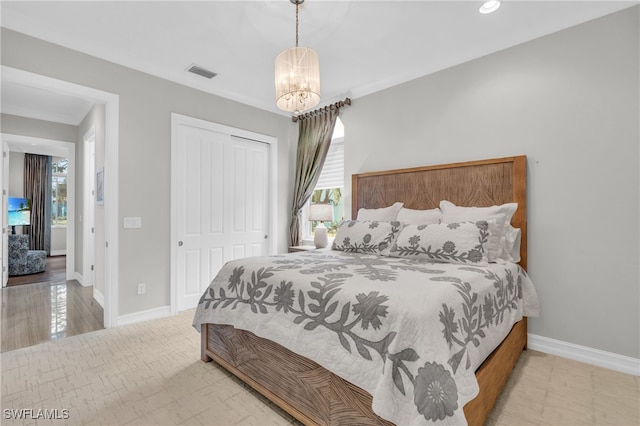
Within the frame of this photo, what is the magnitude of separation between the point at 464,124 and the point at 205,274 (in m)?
3.45

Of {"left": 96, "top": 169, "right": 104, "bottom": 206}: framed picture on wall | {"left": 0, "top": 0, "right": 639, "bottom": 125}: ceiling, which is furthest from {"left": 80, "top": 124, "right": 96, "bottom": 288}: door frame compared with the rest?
{"left": 0, "top": 0, "right": 639, "bottom": 125}: ceiling

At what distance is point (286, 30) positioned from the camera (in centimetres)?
260

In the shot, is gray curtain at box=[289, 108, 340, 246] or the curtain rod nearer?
the curtain rod

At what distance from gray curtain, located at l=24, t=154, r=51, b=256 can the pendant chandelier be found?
814cm

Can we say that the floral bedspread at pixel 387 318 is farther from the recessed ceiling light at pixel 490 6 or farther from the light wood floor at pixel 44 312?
the recessed ceiling light at pixel 490 6

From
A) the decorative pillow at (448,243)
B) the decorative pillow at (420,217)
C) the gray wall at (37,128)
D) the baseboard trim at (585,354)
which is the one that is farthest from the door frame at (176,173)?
the baseboard trim at (585,354)

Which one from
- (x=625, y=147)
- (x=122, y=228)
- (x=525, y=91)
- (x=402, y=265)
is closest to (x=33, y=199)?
(x=122, y=228)

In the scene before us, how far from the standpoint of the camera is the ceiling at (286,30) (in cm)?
233

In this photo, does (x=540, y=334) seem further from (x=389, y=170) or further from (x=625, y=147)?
(x=389, y=170)

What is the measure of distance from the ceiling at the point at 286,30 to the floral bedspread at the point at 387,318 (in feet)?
6.61

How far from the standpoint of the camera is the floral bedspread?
1.12 metres

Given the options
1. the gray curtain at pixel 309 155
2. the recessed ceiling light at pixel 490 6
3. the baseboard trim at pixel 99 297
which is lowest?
the baseboard trim at pixel 99 297

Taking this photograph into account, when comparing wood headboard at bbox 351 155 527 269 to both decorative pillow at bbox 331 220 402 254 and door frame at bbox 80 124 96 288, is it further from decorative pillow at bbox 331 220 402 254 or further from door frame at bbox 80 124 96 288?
door frame at bbox 80 124 96 288

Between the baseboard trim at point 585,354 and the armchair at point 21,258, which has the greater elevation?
the armchair at point 21,258
